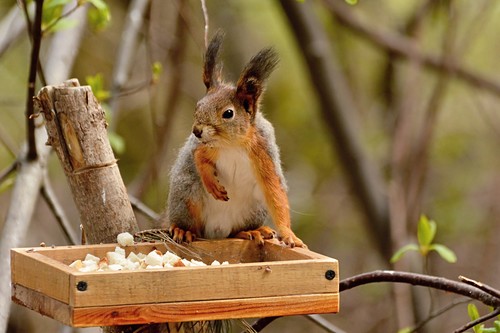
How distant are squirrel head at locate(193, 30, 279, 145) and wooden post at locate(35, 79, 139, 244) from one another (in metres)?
0.26

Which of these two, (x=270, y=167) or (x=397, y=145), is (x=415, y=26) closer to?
(x=397, y=145)

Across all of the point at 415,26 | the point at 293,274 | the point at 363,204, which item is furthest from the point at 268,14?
the point at 293,274

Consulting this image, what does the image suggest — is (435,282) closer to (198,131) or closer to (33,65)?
(198,131)

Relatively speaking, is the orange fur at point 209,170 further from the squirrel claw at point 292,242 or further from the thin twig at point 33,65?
the thin twig at point 33,65

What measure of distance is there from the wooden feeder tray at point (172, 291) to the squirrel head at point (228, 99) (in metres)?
0.51

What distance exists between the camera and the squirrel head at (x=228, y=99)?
238 cm

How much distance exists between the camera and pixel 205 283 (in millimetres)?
1854

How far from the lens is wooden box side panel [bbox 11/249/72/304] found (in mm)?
1816

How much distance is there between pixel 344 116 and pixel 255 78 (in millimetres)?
2527

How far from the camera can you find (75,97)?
2.30 metres

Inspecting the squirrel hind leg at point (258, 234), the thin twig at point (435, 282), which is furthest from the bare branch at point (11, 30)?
the thin twig at point (435, 282)

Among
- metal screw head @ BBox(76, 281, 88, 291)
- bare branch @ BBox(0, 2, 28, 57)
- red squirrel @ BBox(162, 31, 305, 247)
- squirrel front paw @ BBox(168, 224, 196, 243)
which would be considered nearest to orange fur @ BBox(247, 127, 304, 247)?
red squirrel @ BBox(162, 31, 305, 247)

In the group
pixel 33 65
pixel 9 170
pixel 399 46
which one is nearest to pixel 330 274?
pixel 33 65

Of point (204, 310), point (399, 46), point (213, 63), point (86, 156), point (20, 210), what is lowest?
point (204, 310)
